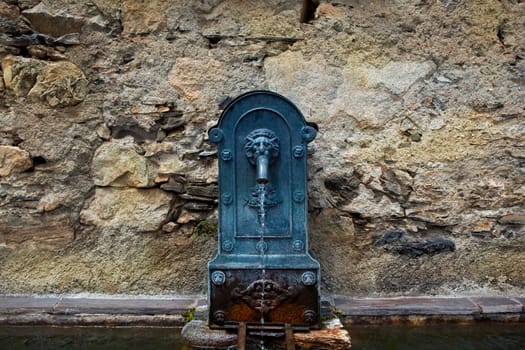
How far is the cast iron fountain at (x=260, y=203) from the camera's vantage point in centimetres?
188

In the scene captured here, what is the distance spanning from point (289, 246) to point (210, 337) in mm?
504

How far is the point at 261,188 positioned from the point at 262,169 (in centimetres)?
12

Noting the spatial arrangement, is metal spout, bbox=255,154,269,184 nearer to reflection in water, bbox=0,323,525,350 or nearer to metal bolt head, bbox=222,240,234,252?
metal bolt head, bbox=222,240,234,252

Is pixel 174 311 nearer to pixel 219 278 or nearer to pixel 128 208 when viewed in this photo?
pixel 219 278

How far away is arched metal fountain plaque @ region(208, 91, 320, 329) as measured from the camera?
1.92 metres

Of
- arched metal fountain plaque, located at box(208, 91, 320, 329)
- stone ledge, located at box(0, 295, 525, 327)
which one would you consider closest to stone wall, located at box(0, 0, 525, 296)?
stone ledge, located at box(0, 295, 525, 327)

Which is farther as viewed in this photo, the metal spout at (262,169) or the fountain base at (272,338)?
the metal spout at (262,169)

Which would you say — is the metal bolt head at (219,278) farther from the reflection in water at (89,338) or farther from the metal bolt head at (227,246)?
the reflection in water at (89,338)

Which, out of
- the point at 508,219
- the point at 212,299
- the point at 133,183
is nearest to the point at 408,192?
the point at 508,219

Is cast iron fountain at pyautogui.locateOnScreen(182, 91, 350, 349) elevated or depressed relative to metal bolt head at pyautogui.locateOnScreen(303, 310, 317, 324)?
elevated

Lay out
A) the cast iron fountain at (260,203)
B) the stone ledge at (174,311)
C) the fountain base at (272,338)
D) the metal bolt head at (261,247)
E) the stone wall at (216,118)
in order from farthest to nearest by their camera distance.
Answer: the stone wall at (216,118)
the stone ledge at (174,311)
the metal bolt head at (261,247)
the cast iron fountain at (260,203)
the fountain base at (272,338)

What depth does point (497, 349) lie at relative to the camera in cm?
→ 192

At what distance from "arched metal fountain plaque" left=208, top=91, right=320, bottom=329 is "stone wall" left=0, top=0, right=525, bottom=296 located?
413 millimetres

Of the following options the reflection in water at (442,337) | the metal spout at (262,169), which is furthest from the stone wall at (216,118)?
the metal spout at (262,169)
